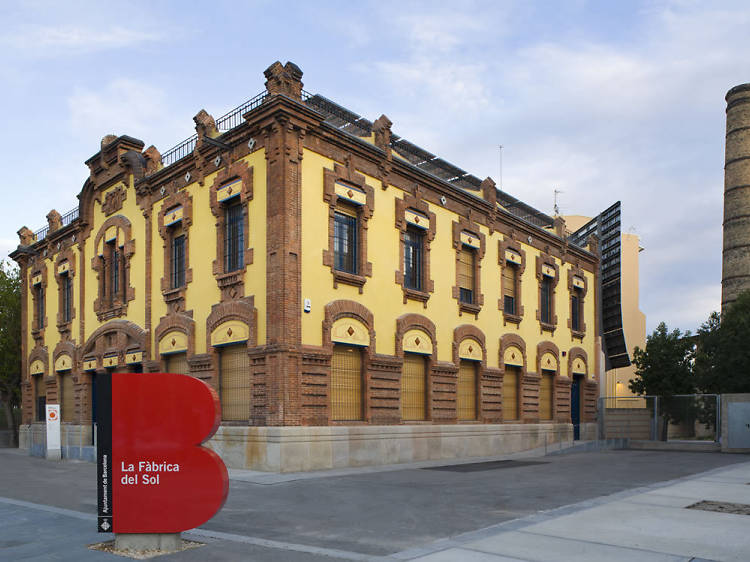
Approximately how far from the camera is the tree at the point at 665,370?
30878 mm

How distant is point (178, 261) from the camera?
2311 cm

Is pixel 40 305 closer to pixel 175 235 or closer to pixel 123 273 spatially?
pixel 123 273

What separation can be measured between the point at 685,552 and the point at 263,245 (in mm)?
13821

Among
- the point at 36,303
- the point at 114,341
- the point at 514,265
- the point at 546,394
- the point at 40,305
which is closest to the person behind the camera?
the point at 114,341

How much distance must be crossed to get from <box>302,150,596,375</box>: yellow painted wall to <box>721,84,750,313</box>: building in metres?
21.3

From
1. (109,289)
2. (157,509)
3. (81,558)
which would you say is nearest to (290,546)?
(157,509)

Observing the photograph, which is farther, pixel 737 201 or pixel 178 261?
pixel 737 201

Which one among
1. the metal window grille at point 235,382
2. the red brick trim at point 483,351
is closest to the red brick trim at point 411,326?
the red brick trim at point 483,351

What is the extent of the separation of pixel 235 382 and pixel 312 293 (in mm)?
3526

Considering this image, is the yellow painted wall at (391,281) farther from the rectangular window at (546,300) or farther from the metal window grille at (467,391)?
the rectangular window at (546,300)

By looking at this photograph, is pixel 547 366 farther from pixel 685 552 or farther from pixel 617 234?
pixel 685 552

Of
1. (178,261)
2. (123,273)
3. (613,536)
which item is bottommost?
(613,536)

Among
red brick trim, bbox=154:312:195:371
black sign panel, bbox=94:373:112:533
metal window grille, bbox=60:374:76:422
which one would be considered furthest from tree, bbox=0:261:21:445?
black sign panel, bbox=94:373:112:533

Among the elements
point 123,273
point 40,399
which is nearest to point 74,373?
point 40,399
